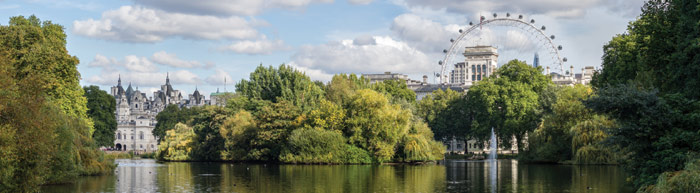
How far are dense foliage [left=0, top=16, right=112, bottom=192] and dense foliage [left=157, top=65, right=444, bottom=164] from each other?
19.0 metres

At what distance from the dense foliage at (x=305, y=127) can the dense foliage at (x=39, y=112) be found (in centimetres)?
1901

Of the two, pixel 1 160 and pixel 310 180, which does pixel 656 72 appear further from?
pixel 1 160

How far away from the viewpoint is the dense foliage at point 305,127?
62281mm

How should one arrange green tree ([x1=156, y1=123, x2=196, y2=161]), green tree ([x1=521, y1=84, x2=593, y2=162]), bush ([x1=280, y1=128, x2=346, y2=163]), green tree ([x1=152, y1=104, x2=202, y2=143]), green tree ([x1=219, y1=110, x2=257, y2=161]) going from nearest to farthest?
green tree ([x1=521, y1=84, x2=593, y2=162]) → bush ([x1=280, y1=128, x2=346, y2=163]) → green tree ([x1=219, y1=110, x2=257, y2=161]) → green tree ([x1=156, y1=123, x2=196, y2=161]) → green tree ([x1=152, y1=104, x2=202, y2=143])

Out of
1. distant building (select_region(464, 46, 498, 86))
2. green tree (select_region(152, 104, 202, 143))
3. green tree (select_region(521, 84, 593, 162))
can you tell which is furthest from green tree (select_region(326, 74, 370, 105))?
distant building (select_region(464, 46, 498, 86))

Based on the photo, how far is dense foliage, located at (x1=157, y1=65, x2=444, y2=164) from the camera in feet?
204

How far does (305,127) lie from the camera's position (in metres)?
64.2

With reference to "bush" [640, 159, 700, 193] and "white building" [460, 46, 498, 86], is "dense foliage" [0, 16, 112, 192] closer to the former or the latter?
"bush" [640, 159, 700, 193]

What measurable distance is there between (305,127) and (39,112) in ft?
122

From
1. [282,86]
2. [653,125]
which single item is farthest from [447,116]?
[653,125]

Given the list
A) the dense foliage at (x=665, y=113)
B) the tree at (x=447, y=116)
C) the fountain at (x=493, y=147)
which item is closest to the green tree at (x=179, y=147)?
the tree at (x=447, y=116)

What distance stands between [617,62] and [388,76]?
447 feet

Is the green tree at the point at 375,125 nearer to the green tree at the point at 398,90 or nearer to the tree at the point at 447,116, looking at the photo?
the tree at the point at 447,116

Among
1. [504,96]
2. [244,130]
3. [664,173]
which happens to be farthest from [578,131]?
[664,173]
